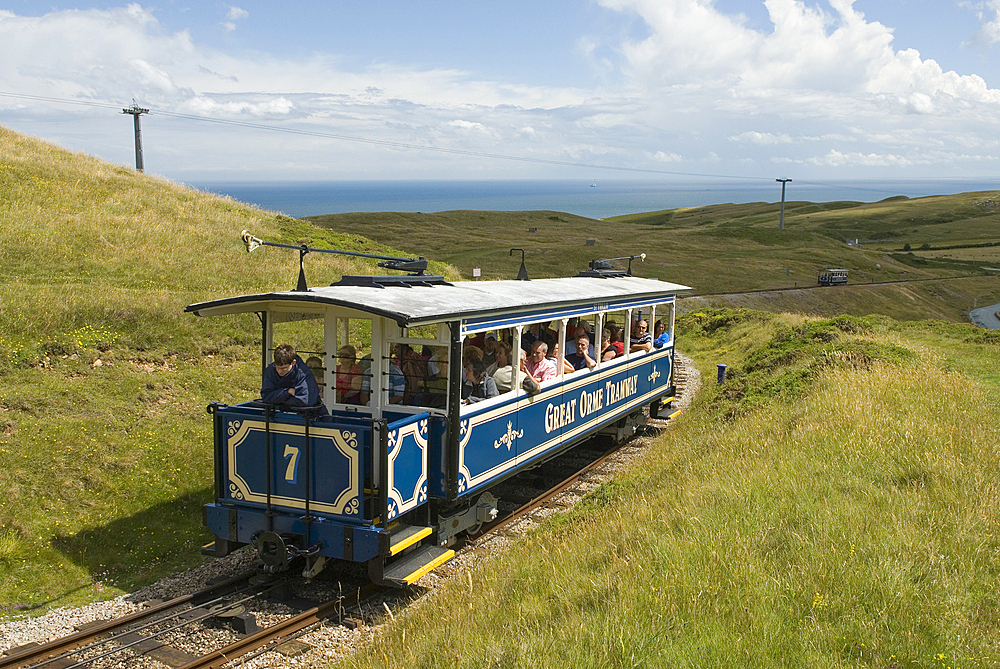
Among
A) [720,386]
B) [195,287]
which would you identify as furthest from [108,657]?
[720,386]

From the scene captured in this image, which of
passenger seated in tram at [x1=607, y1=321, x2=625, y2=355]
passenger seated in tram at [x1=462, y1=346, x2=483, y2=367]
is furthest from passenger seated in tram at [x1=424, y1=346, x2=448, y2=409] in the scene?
passenger seated in tram at [x1=607, y1=321, x2=625, y2=355]

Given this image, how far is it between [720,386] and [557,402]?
31.5 feet

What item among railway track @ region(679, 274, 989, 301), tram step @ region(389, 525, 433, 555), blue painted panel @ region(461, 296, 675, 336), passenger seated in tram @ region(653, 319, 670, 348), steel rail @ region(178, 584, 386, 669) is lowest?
railway track @ region(679, 274, 989, 301)

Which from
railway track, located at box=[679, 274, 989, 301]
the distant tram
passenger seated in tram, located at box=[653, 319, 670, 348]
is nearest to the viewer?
passenger seated in tram, located at box=[653, 319, 670, 348]

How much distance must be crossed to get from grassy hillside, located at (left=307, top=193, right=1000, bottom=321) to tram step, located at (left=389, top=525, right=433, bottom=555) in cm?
3503

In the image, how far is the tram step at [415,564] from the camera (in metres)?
8.11

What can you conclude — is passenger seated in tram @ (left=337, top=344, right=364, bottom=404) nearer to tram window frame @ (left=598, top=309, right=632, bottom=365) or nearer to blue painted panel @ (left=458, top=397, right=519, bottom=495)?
blue painted panel @ (left=458, top=397, right=519, bottom=495)

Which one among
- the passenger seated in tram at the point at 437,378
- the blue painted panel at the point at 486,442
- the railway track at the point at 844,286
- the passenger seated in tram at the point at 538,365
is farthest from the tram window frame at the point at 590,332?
the railway track at the point at 844,286

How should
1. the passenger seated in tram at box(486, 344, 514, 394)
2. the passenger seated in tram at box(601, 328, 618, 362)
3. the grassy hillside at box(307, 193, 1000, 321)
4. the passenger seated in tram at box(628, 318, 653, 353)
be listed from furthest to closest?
1. the grassy hillside at box(307, 193, 1000, 321)
2. the passenger seated in tram at box(628, 318, 653, 353)
3. the passenger seated in tram at box(601, 328, 618, 362)
4. the passenger seated in tram at box(486, 344, 514, 394)

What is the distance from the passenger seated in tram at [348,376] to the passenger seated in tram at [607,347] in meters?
5.41

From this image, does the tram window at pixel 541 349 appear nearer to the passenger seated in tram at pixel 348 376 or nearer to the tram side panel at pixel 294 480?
the passenger seated in tram at pixel 348 376

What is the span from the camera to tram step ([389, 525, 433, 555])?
8.09m

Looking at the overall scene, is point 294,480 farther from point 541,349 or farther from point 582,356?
point 582,356

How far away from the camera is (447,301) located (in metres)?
8.97
